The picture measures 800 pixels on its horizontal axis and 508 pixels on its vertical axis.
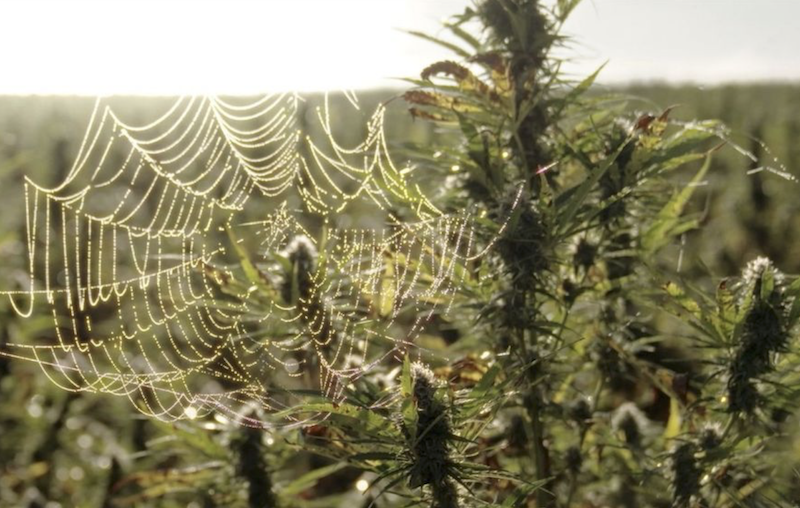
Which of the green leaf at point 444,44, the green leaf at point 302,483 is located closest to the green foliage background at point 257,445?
the green leaf at point 302,483

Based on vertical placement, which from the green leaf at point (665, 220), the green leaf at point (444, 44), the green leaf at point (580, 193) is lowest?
the green leaf at point (665, 220)

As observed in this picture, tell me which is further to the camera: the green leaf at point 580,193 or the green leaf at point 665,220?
the green leaf at point 665,220

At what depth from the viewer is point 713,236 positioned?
698cm

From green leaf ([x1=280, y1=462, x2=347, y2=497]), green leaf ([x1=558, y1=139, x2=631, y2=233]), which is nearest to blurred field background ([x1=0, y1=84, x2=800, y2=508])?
green leaf ([x1=280, y1=462, x2=347, y2=497])

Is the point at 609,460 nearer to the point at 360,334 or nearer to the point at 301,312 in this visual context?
the point at 360,334

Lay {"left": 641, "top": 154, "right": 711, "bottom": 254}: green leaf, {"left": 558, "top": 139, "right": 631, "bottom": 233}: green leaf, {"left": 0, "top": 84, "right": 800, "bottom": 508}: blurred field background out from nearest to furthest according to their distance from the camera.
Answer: {"left": 558, "top": 139, "right": 631, "bottom": 233}: green leaf → {"left": 641, "top": 154, "right": 711, "bottom": 254}: green leaf → {"left": 0, "top": 84, "right": 800, "bottom": 508}: blurred field background

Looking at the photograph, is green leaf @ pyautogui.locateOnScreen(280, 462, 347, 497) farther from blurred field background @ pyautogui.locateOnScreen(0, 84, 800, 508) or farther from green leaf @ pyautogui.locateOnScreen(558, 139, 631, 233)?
green leaf @ pyautogui.locateOnScreen(558, 139, 631, 233)

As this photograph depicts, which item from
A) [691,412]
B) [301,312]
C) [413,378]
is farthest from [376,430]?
[691,412]

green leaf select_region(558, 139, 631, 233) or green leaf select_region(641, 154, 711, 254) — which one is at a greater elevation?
green leaf select_region(558, 139, 631, 233)

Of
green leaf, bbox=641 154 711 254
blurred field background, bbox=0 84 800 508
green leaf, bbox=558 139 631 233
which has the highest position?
green leaf, bbox=558 139 631 233

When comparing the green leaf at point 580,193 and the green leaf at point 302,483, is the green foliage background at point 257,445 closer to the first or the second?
the green leaf at point 302,483

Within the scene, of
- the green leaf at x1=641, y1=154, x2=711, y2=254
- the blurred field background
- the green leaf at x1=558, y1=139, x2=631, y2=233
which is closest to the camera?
the green leaf at x1=558, y1=139, x2=631, y2=233

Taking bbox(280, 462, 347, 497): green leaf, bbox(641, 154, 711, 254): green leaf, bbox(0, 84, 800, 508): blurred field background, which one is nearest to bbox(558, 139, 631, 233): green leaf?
bbox(0, 84, 800, 508): blurred field background

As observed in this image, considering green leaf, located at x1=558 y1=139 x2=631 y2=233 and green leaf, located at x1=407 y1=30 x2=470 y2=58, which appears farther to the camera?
green leaf, located at x1=407 y1=30 x2=470 y2=58
